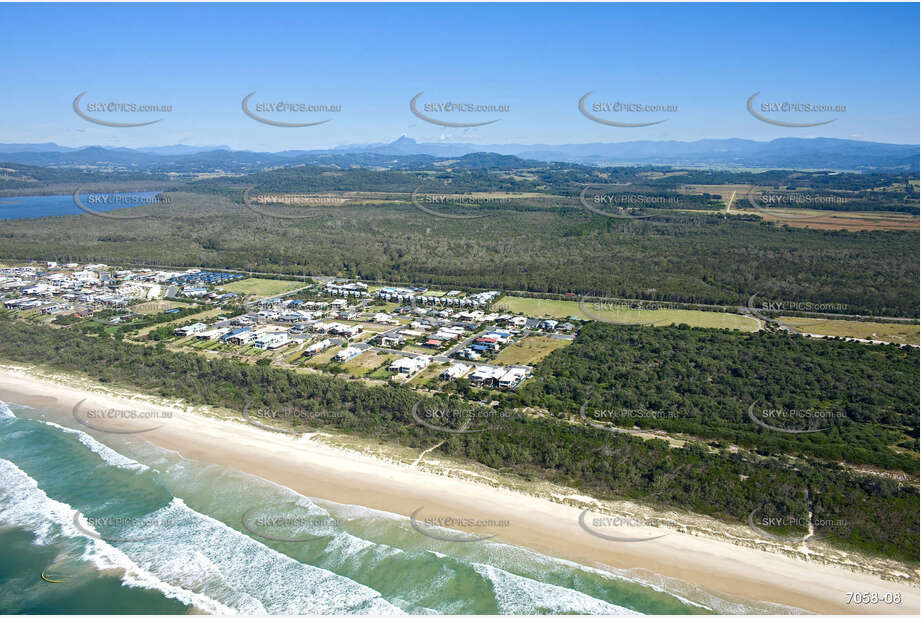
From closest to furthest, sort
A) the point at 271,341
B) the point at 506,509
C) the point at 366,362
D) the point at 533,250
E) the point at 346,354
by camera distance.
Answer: the point at 506,509, the point at 366,362, the point at 346,354, the point at 271,341, the point at 533,250

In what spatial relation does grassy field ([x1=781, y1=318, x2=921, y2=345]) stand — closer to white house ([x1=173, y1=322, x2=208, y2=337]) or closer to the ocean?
white house ([x1=173, y1=322, x2=208, y2=337])

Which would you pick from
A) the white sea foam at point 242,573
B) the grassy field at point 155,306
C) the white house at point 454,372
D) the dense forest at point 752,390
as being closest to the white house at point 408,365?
the white house at point 454,372

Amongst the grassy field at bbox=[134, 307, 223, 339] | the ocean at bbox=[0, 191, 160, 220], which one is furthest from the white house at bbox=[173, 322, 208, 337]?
the ocean at bbox=[0, 191, 160, 220]

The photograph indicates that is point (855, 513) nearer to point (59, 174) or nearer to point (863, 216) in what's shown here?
point (863, 216)

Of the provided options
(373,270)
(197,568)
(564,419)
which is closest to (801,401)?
(564,419)

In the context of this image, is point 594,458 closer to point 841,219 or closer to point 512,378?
point 512,378

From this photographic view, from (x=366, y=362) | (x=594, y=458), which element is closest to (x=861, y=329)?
(x=594, y=458)

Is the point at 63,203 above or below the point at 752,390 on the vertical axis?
above

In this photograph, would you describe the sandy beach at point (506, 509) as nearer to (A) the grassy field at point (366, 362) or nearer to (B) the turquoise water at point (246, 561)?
(B) the turquoise water at point (246, 561)
